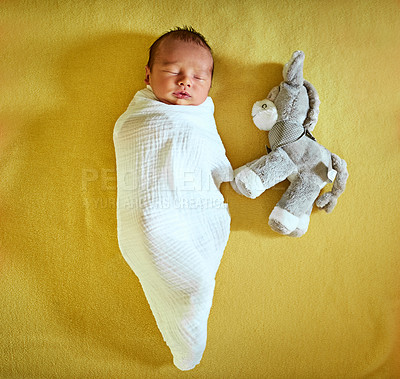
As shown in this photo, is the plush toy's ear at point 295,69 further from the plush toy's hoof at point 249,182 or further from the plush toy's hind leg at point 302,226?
the plush toy's hind leg at point 302,226

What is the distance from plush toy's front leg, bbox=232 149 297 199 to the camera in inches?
44.8

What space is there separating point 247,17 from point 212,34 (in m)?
0.15

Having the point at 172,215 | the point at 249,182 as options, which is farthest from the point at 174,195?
the point at 249,182

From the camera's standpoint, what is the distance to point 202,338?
Answer: 44.1 inches

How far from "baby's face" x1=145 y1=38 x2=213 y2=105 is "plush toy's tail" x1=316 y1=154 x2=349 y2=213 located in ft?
1.70

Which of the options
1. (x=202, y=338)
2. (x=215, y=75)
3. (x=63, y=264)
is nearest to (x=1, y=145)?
(x=63, y=264)

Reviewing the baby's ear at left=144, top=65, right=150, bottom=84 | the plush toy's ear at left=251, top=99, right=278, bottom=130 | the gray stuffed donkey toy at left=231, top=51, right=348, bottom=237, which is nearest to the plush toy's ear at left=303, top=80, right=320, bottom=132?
the gray stuffed donkey toy at left=231, top=51, right=348, bottom=237

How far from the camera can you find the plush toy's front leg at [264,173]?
114 cm

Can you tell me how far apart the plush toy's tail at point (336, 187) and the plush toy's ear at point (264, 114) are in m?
0.25

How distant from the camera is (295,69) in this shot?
117 cm

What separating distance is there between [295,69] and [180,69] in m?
0.39

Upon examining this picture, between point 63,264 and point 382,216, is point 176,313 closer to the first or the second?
point 63,264

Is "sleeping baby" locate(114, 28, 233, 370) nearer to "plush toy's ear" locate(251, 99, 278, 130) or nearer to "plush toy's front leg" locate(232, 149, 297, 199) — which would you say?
"plush toy's front leg" locate(232, 149, 297, 199)

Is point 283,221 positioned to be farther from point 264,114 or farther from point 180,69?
point 180,69
